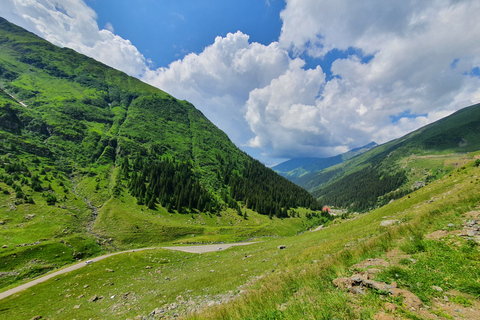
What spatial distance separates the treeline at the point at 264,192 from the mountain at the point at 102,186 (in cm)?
92

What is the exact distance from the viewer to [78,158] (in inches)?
4021

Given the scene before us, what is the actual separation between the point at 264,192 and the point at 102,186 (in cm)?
9923

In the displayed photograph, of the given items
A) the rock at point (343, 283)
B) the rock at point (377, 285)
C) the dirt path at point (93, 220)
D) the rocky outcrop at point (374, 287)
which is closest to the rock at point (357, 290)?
the rocky outcrop at point (374, 287)

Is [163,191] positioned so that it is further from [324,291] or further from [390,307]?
[390,307]

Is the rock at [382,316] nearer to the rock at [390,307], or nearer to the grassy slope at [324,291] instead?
the grassy slope at [324,291]

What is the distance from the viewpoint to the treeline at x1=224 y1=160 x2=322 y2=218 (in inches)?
4359

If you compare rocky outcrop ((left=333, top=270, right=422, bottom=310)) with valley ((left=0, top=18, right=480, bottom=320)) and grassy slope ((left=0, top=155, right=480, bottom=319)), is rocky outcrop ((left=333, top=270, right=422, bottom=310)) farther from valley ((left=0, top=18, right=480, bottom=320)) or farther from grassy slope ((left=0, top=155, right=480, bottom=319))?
grassy slope ((left=0, top=155, right=480, bottom=319))

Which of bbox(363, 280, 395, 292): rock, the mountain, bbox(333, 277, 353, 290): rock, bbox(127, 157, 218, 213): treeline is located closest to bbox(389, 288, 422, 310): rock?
bbox(363, 280, 395, 292): rock

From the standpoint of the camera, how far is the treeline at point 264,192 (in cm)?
11072

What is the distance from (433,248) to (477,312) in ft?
12.8

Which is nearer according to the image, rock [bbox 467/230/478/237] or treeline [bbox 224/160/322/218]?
rock [bbox 467/230/478/237]

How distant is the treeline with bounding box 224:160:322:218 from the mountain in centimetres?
Result: 92

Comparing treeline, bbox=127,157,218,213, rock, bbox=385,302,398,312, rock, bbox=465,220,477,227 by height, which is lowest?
rock, bbox=385,302,398,312

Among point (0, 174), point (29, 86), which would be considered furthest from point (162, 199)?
point (29, 86)
